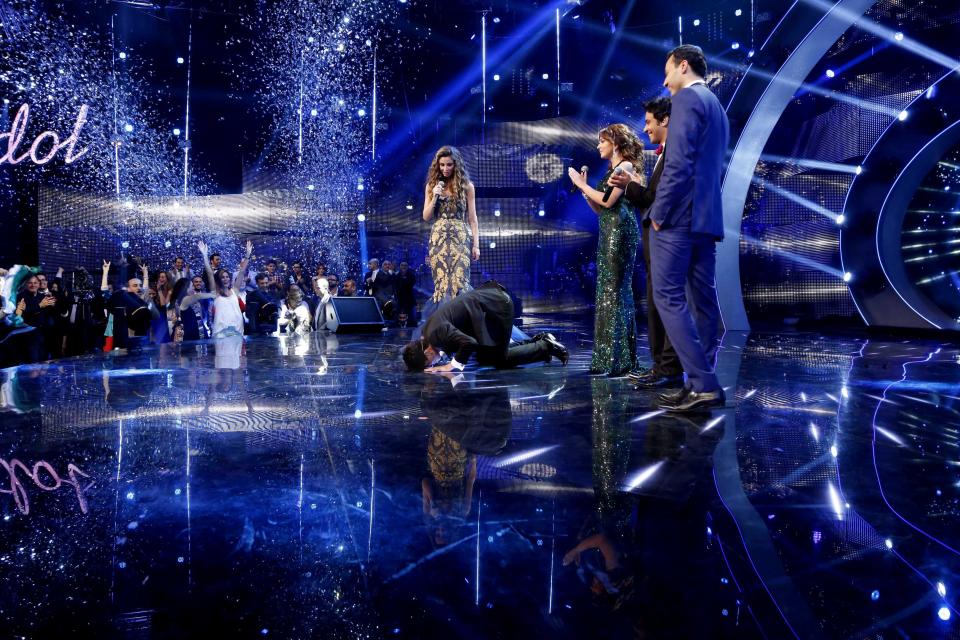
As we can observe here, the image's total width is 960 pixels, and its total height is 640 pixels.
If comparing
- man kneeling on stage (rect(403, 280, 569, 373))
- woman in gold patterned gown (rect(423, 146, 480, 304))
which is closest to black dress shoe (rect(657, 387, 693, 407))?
man kneeling on stage (rect(403, 280, 569, 373))

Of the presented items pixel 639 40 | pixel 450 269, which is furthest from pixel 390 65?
pixel 450 269

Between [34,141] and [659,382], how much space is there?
13539mm

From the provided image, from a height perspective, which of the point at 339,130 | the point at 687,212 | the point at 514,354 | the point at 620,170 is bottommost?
the point at 514,354

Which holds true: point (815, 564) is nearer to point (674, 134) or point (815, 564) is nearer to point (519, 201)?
point (674, 134)

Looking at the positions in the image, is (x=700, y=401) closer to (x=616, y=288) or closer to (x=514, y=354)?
(x=616, y=288)

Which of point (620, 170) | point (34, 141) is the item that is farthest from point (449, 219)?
point (34, 141)

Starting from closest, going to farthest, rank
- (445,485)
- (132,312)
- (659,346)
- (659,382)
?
1. (445,485)
2. (659,382)
3. (659,346)
4. (132,312)

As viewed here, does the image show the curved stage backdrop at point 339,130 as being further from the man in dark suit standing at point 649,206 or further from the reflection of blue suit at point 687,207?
the reflection of blue suit at point 687,207

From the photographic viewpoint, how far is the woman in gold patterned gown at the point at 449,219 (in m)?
4.38

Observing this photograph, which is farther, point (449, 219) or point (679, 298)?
point (449, 219)

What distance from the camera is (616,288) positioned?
3.79m

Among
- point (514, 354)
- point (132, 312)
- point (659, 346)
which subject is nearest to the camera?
point (659, 346)

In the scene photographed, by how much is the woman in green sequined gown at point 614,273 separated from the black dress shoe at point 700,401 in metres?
1.11

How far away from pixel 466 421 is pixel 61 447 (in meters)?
1.44
